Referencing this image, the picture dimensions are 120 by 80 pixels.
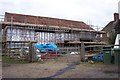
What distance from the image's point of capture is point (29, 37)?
3459cm

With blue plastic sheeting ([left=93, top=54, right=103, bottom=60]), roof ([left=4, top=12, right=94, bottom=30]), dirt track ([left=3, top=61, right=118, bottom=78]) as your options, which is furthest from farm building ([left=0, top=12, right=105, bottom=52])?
dirt track ([left=3, top=61, right=118, bottom=78])

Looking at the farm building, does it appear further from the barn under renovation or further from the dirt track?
the dirt track

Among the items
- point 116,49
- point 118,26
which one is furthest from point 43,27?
point 116,49

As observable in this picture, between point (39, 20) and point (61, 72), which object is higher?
point (39, 20)

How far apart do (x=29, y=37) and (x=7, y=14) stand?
6.38 m

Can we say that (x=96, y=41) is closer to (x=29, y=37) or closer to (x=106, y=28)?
(x=29, y=37)

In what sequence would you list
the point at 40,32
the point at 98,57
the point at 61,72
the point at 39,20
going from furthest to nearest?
the point at 39,20 < the point at 40,32 < the point at 98,57 < the point at 61,72

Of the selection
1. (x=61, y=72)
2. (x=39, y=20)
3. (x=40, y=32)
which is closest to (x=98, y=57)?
(x=61, y=72)

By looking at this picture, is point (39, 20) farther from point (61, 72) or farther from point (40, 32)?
point (61, 72)

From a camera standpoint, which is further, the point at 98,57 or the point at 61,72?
the point at 98,57

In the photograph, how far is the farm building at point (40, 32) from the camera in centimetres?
3231

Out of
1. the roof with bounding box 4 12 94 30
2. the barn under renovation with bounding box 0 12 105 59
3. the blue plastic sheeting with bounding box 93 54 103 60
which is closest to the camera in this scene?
the blue plastic sheeting with bounding box 93 54 103 60

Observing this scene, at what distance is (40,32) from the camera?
1419 inches

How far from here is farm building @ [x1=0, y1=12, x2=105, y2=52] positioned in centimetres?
3231
